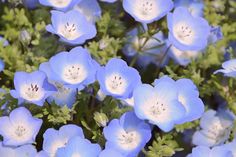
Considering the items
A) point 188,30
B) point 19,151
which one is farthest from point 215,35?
point 19,151

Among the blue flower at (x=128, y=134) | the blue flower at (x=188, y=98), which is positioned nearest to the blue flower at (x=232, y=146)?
the blue flower at (x=188, y=98)

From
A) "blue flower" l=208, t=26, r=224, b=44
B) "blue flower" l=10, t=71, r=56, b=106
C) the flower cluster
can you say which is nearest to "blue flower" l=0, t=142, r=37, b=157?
the flower cluster

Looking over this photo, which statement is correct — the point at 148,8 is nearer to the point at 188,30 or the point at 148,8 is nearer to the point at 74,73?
the point at 188,30

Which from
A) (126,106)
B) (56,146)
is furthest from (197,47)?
(56,146)

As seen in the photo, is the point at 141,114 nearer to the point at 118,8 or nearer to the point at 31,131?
the point at 31,131

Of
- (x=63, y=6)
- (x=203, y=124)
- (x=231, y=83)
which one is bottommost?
(x=203, y=124)

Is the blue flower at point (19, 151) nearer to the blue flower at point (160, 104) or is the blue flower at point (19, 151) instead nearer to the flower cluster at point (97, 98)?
the flower cluster at point (97, 98)
